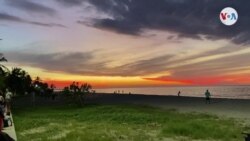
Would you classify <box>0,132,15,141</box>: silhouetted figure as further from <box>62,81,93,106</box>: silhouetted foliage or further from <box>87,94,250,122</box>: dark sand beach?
<box>62,81,93,106</box>: silhouetted foliage

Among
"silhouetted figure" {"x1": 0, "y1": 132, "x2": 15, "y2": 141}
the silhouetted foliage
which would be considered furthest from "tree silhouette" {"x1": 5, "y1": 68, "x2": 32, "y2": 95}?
"silhouetted figure" {"x1": 0, "y1": 132, "x2": 15, "y2": 141}

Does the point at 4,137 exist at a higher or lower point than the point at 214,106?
lower

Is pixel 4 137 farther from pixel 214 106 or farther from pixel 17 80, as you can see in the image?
pixel 17 80

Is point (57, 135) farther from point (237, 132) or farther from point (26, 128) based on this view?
point (237, 132)

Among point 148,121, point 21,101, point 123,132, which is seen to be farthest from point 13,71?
point 123,132

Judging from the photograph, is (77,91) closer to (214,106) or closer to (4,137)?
(214,106)

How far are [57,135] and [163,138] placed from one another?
22.3 ft

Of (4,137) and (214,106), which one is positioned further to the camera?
(214,106)

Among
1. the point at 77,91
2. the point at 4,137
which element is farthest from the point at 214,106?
the point at 4,137

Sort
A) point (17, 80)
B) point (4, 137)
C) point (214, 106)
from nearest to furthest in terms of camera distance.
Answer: point (4, 137)
point (214, 106)
point (17, 80)

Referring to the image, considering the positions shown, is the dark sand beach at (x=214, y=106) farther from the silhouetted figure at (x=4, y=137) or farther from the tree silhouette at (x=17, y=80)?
the silhouetted figure at (x=4, y=137)

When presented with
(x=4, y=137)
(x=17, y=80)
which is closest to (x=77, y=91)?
(x=17, y=80)

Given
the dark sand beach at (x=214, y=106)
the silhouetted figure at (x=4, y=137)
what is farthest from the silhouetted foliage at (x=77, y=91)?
the silhouetted figure at (x=4, y=137)

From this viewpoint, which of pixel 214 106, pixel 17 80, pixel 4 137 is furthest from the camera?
pixel 17 80
